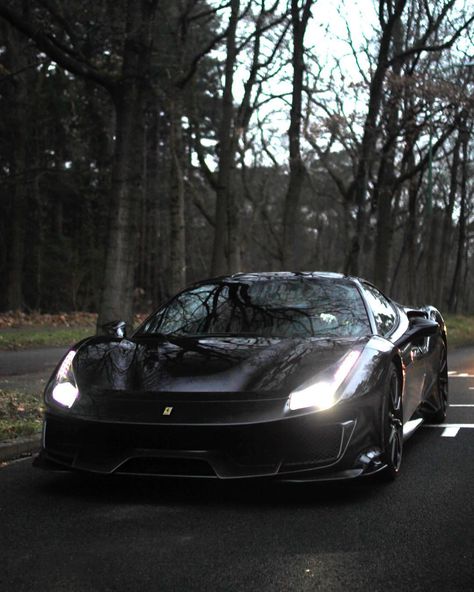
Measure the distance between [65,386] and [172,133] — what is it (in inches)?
570

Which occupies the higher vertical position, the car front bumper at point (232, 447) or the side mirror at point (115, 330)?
the side mirror at point (115, 330)

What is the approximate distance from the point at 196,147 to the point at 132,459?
23.8 metres

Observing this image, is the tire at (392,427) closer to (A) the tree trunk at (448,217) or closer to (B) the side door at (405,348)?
(B) the side door at (405,348)

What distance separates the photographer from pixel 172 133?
59.4 ft

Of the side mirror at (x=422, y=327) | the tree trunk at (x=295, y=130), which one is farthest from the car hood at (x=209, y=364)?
the tree trunk at (x=295, y=130)

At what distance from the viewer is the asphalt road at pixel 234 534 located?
308 centimetres

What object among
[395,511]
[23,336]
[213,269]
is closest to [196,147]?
[213,269]

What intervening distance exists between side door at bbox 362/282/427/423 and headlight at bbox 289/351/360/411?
109cm

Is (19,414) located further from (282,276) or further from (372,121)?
(372,121)

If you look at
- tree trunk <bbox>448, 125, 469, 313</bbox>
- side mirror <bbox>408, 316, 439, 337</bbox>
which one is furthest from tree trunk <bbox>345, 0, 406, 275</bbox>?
side mirror <bbox>408, 316, 439, 337</bbox>

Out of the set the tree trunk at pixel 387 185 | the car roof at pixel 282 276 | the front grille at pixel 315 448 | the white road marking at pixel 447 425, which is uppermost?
the tree trunk at pixel 387 185

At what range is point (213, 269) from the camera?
712 inches

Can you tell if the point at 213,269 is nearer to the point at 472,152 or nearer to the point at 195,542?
the point at 195,542

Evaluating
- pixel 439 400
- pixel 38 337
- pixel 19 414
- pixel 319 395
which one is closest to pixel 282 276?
pixel 319 395
